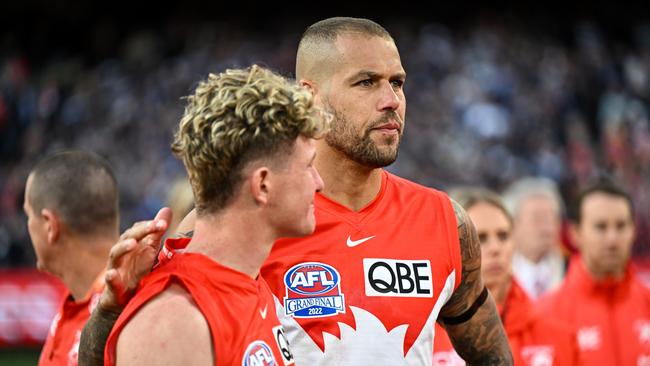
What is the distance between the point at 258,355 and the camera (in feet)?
10.2

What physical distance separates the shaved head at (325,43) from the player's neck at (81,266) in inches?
55.7

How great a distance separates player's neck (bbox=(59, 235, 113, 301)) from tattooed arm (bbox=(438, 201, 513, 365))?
1724 millimetres

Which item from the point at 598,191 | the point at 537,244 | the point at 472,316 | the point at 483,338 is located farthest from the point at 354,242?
the point at 537,244

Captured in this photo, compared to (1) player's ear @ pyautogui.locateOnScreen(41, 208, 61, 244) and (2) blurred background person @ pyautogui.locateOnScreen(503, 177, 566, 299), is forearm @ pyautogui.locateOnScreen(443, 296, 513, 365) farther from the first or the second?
(2) blurred background person @ pyautogui.locateOnScreen(503, 177, 566, 299)

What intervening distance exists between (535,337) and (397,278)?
2.45 m

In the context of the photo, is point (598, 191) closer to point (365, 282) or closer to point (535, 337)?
point (535, 337)

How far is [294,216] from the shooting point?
11.0ft

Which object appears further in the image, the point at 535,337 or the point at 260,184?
the point at 535,337

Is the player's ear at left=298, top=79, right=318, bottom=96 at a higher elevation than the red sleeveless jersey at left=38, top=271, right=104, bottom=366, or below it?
higher

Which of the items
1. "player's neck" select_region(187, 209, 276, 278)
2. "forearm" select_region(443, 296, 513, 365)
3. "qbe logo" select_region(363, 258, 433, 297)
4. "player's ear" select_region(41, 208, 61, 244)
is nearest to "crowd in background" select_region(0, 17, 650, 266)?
"player's ear" select_region(41, 208, 61, 244)

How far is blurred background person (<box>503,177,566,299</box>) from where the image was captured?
9.46 meters

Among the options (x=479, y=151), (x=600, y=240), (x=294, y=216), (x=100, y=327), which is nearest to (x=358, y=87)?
(x=294, y=216)

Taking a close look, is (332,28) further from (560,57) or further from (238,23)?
(238,23)

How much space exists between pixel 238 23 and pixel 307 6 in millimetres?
1911
